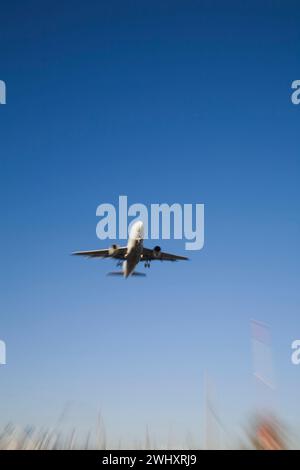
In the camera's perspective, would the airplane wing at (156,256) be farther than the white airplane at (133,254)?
Yes

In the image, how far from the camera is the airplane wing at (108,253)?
166 ft

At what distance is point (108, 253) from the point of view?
5238 centimetres

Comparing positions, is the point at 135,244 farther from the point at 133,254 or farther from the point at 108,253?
the point at 108,253

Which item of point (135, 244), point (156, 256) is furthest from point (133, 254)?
point (156, 256)

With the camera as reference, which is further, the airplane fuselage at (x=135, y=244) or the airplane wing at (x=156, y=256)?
the airplane wing at (x=156, y=256)

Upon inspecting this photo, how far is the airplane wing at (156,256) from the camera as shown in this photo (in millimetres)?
52156

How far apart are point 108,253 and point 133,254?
5.06 meters

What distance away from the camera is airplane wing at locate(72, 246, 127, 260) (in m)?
50.5

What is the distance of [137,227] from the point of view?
46.6 metres
